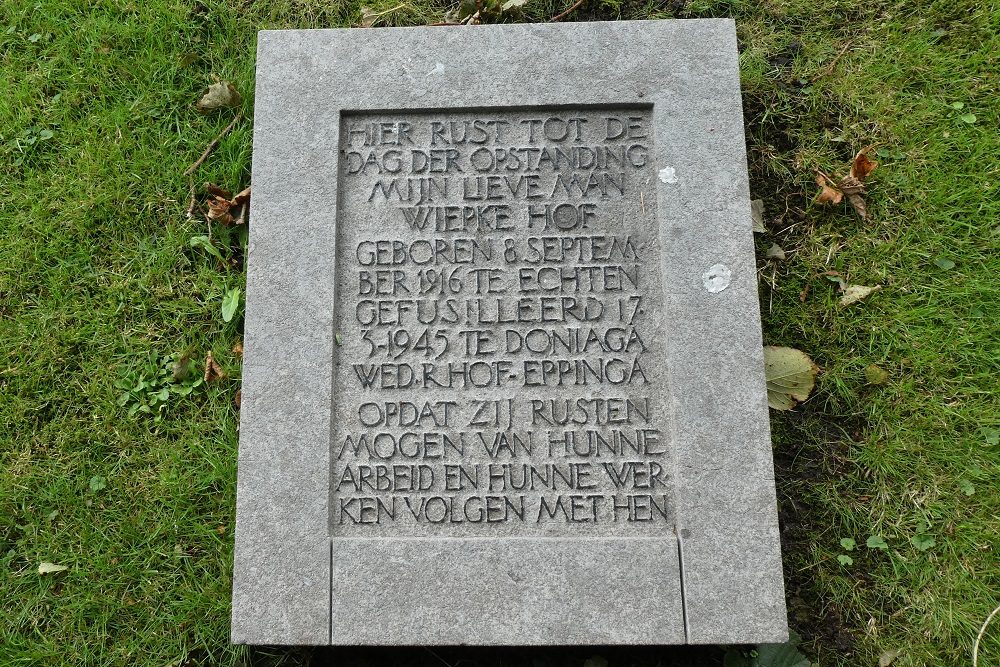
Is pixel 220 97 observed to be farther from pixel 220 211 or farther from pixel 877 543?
pixel 877 543

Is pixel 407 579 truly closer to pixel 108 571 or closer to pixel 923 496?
pixel 108 571

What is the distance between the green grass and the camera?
105 inches

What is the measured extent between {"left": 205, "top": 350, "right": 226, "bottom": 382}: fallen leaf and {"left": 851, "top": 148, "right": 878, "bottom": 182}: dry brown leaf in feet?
9.22

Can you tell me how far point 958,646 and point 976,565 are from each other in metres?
0.31

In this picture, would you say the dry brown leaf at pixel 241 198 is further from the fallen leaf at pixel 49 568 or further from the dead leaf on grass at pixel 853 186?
the dead leaf on grass at pixel 853 186

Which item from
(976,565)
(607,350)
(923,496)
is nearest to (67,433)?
(607,350)

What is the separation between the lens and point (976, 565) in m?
2.63

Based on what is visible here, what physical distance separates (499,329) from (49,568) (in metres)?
2.02

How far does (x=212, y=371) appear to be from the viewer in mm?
2891

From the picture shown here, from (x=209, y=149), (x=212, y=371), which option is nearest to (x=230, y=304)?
(x=212, y=371)

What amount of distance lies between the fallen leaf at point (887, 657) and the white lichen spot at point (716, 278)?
150 cm

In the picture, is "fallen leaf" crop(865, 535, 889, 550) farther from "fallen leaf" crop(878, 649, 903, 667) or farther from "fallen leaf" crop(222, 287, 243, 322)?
"fallen leaf" crop(222, 287, 243, 322)

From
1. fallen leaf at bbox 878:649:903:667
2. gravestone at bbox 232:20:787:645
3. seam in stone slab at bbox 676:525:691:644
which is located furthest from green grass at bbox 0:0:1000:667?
seam in stone slab at bbox 676:525:691:644

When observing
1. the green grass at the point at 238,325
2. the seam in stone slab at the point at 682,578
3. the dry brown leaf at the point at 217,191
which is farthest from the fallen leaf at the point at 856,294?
the dry brown leaf at the point at 217,191
